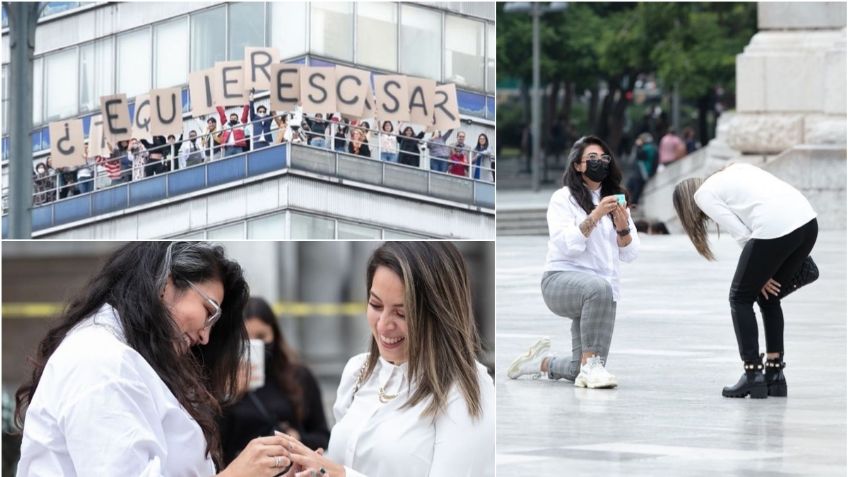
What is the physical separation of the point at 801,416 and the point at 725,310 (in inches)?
201

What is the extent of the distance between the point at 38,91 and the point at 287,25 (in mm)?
1001

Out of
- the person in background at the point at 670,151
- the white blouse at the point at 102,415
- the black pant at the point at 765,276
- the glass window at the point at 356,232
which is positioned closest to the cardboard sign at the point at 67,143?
the glass window at the point at 356,232

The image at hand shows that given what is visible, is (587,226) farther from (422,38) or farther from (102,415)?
(102,415)

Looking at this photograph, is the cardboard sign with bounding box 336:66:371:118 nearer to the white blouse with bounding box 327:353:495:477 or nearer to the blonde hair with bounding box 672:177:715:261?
the white blouse with bounding box 327:353:495:477

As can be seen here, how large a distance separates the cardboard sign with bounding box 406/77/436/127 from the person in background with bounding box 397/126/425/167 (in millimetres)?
52

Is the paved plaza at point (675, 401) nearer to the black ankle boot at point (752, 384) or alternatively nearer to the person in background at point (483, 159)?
the black ankle boot at point (752, 384)

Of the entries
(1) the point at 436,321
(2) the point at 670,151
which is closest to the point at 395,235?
(1) the point at 436,321

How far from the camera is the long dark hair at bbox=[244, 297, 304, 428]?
7.88 metres

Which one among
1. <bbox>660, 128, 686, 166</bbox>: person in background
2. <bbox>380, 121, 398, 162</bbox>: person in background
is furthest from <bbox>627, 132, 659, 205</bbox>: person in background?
<bbox>380, 121, 398, 162</bbox>: person in background

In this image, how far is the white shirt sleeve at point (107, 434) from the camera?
3387mm

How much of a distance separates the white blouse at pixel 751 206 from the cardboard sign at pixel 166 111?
11.3 feet

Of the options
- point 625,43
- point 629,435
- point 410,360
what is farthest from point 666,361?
point 625,43

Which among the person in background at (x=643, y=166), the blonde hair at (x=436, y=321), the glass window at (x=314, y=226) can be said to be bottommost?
the blonde hair at (x=436, y=321)

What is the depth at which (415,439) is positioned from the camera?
3.91 metres
